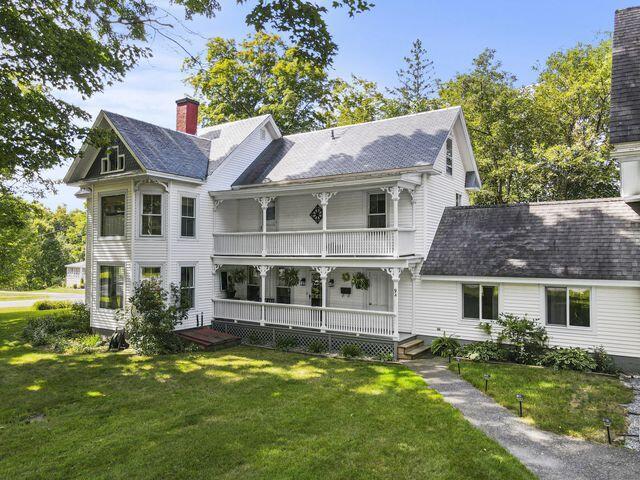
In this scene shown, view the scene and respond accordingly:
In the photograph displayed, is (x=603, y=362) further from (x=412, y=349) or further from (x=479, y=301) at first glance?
(x=412, y=349)

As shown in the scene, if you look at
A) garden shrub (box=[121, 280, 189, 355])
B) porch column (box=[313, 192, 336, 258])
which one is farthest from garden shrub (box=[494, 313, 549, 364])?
garden shrub (box=[121, 280, 189, 355])

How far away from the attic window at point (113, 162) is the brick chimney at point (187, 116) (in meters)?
5.05

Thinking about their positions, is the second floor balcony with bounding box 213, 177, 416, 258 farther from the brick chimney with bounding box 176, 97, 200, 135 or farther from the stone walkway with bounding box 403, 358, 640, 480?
the stone walkway with bounding box 403, 358, 640, 480

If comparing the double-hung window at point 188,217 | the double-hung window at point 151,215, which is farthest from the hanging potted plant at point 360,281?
the double-hung window at point 151,215

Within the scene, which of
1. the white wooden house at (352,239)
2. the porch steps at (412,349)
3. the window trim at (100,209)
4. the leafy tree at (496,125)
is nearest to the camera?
the white wooden house at (352,239)

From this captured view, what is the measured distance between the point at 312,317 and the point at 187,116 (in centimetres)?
1292

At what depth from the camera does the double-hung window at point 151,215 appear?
672 inches

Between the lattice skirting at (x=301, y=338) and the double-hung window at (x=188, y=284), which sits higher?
the double-hung window at (x=188, y=284)

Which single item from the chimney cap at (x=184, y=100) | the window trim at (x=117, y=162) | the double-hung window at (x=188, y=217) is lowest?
the double-hung window at (x=188, y=217)

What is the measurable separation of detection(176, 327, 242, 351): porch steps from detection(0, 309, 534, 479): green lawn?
2391 millimetres

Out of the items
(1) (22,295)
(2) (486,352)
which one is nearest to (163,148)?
(2) (486,352)

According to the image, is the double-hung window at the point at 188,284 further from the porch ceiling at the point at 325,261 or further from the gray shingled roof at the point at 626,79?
the gray shingled roof at the point at 626,79

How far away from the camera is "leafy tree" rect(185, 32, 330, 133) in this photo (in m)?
31.8

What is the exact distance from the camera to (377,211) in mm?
17031
